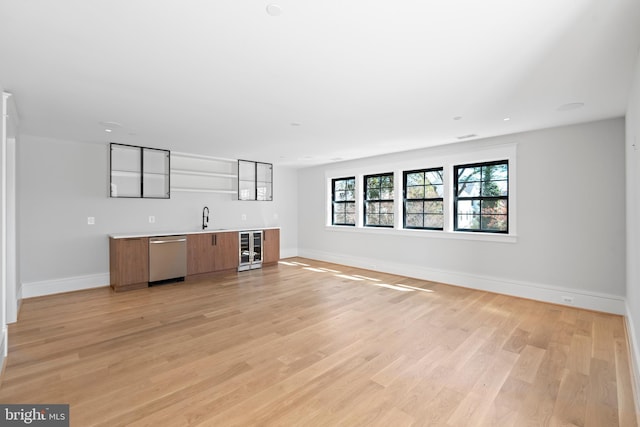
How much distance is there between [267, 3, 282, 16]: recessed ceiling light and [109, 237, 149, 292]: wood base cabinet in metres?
4.46

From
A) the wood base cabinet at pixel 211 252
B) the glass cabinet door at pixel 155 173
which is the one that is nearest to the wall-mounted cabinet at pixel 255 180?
the wood base cabinet at pixel 211 252

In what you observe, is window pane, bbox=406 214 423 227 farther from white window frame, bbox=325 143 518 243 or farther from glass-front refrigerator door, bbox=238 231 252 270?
glass-front refrigerator door, bbox=238 231 252 270

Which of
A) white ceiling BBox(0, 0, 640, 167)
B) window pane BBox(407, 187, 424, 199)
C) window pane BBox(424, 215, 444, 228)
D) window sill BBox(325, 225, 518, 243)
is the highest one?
white ceiling BBox(0, 0, 640, 167)

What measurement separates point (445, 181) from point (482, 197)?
0.64 m

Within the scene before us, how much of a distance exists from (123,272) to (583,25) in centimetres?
591

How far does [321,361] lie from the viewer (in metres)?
2.61

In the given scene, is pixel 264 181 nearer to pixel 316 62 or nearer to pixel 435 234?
pixel 435 234

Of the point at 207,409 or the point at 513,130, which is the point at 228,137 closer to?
the point at 207,409

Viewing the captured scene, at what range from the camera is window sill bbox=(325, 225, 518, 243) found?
4656mm

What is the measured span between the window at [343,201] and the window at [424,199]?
55.2 inches

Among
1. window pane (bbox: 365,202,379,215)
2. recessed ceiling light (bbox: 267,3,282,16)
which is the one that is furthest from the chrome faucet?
recessed ceiling light (bbox: 267,3,282,16)

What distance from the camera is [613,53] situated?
7.21 feet

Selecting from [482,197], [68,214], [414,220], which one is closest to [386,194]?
[414,220]

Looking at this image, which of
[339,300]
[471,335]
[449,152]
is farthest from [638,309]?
[449,152]
